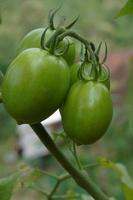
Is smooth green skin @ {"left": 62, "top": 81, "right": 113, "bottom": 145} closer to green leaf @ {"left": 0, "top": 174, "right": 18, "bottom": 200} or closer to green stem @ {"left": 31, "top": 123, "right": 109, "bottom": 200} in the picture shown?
green stem @ {"left": 31, "top": 123, "right": 109, "bottom": 200}

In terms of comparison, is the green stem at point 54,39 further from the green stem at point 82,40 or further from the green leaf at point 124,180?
the green leaf at point 124,180

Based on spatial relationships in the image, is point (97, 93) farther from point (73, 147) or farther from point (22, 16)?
point (22, 16)

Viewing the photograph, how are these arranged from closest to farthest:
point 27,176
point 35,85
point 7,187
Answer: point 35,85
point 7,187
point 27,176

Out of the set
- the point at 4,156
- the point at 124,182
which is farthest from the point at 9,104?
the point at 4,156

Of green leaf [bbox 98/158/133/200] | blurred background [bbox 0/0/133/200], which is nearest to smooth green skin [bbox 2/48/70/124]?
green leaf [bbox 98/158/133/200]

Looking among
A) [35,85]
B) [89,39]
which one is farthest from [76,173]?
[89,39]

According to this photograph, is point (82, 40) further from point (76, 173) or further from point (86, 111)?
point (76, 173)
